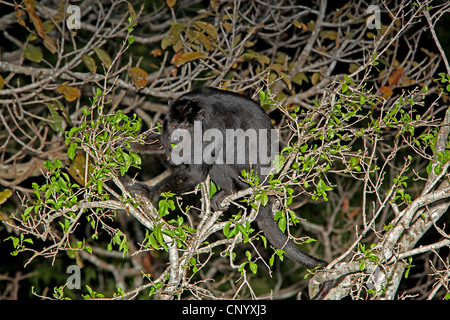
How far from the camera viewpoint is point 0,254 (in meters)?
9.87

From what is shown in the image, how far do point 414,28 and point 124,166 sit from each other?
21.8 feet

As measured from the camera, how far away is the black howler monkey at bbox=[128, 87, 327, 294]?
481cm

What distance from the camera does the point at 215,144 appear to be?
5086 millimetres

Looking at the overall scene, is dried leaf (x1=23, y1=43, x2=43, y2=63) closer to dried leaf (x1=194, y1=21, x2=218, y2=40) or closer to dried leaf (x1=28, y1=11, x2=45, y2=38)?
dried leaf (x1=28, y1=11, x2=45, y2=38)

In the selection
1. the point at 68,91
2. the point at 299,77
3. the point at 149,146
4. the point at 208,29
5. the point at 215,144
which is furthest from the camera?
the point at 299,77

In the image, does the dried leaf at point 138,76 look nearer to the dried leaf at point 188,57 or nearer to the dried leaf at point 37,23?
the dried leaf at point 188,57

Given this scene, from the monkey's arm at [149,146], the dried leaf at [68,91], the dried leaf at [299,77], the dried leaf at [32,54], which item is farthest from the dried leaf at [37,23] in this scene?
the dried leaf at [299,77]

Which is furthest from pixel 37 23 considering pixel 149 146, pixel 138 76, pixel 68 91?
pixel 149 146

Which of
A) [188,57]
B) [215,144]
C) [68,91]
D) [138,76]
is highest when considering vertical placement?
[188,57]

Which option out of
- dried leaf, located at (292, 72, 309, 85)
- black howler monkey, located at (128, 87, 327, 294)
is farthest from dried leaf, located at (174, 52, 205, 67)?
dried leaf, located at (292, 72, 309, 85)

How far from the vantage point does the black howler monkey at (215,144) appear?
481 cm

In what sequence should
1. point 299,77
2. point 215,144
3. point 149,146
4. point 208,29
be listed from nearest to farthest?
1. point 215,144
2. point 149,146
3. point 208,29
4. point 299,77

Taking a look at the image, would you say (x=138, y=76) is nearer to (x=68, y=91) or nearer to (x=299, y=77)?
(x=68, y=91)

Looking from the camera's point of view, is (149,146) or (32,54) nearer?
(149,146)
